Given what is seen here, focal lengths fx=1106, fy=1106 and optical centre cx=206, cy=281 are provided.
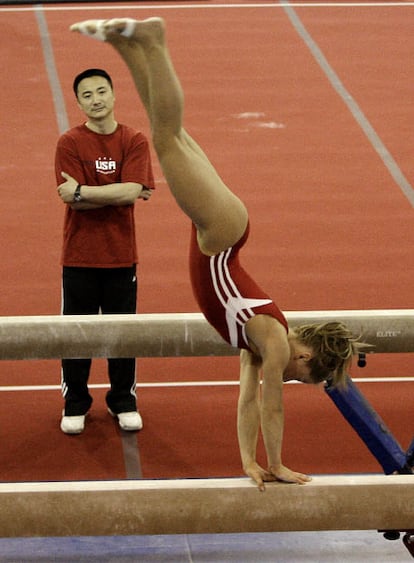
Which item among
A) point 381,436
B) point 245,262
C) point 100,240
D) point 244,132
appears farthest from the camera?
point 244,132

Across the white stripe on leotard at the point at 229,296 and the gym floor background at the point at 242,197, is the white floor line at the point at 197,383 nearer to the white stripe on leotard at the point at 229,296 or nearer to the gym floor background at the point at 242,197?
the gym floor background at the point at 242,197

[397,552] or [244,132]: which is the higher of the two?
[244,132]

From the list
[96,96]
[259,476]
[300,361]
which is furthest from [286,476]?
[96,96]

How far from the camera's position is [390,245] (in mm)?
7066

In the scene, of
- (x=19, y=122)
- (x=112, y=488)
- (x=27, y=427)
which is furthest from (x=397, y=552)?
(x=19, y=122)

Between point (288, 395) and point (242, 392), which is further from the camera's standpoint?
point (288, 395)

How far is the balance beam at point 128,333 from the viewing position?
4.68 meters

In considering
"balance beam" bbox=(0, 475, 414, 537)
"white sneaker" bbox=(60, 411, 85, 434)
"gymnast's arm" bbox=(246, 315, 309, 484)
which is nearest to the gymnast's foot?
Result: "gymnast's arm" bbox=(246, 315, 309, 484)

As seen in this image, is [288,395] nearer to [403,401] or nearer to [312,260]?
[403,401]

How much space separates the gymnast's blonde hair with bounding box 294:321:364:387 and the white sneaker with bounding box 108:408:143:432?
1669 millimetres

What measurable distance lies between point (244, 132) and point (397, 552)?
4.51 meters

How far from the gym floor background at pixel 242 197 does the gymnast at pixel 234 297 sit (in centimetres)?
105

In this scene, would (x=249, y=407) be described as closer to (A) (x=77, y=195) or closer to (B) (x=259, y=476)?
(B) (x=259, y=476)

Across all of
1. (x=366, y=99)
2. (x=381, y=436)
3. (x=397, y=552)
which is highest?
(x=366, y=99)
